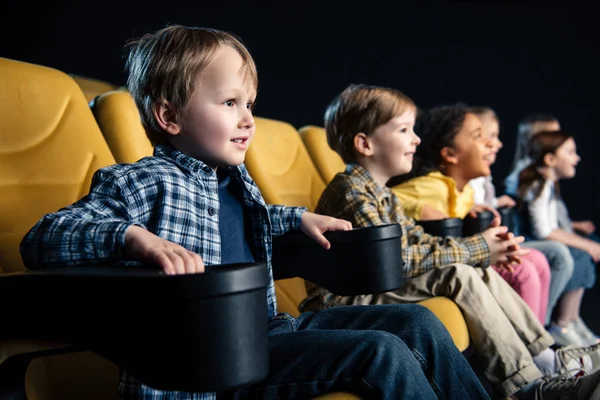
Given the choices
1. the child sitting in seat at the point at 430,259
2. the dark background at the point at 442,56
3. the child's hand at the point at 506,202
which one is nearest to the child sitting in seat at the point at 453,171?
the child sitting in seat at the point at 430,259

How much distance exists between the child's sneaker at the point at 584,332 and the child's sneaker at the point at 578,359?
1.00 metres

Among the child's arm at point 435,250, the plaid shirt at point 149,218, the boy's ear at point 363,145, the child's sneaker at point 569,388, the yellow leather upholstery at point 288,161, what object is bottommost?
the child's sneaker at point 569,388

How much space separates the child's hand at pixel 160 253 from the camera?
79 cm

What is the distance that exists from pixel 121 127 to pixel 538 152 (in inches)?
93.9

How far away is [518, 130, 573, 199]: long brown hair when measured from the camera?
3.24m

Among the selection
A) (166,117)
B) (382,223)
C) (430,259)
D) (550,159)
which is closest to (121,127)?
(166,117)

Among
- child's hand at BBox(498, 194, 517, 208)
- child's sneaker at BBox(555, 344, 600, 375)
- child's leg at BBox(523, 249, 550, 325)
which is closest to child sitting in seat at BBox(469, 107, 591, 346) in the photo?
child's hand at BBox(498, 194, 517, 208)

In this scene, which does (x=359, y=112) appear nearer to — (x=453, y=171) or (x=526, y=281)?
(x=453, y=171)

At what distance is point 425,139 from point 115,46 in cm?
142

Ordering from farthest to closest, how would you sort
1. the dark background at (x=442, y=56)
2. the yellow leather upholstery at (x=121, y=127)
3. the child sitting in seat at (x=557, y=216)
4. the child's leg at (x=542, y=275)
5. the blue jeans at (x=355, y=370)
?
1. the dark background at (x=442, y=56)
2. the child sitting in seat at (x=557, y=216)
3. the child's leg at (x=542, y=275)
4. the yellow leather upholstery at (x=121, y=127)
5. the blue jeans at (x=355, y=370)

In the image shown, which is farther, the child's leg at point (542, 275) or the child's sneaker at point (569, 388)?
the child's leg at point (542, 275)

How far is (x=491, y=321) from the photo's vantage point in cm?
160

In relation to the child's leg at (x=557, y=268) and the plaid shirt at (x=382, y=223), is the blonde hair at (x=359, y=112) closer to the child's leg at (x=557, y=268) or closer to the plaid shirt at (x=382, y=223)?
the plaid shirt at (x=382, y=223)

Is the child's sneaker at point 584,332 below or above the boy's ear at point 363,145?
below
